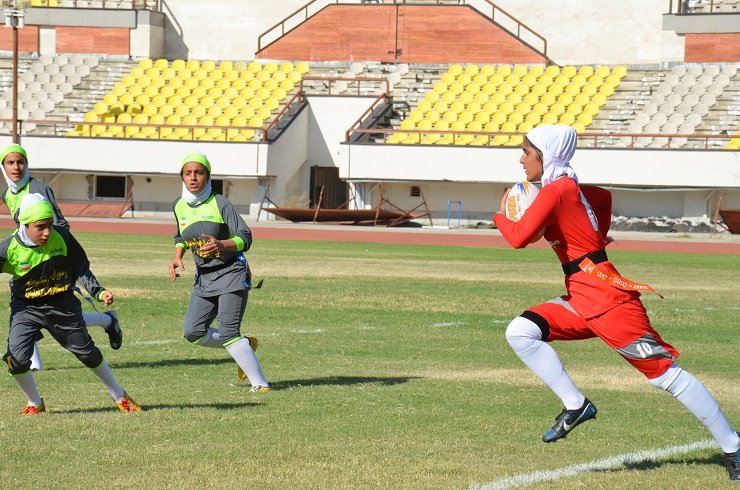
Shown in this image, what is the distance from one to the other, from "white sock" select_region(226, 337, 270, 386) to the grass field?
0.71 feet

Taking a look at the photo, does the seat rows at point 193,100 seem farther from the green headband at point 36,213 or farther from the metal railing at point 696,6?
the green headband at point 36,213

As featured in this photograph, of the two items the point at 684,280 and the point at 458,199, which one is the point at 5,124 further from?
the point at 684,280

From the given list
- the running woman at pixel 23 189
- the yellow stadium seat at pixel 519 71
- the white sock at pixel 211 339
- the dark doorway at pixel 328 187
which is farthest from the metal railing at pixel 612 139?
the white sock at pixel 211 339

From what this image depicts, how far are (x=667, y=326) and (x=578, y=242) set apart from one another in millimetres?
9271

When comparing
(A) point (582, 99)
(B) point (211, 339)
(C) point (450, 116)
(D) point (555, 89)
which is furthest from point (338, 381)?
(D) point (555, 89)

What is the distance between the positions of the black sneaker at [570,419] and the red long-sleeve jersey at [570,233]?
0.58 meters

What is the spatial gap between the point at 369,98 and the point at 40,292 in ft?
136

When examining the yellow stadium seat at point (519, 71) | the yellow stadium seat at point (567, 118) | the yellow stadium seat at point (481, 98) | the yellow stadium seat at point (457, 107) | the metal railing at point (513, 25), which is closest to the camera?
the yellow stadium seat at point (567, 118)

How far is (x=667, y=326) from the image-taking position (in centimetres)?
1680

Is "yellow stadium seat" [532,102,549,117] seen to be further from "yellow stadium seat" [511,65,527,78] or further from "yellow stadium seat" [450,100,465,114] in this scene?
"yellow stadium seat" [511,65,527,78]

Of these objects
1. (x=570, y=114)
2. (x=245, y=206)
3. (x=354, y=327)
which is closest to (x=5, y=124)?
(x=245, y=206)

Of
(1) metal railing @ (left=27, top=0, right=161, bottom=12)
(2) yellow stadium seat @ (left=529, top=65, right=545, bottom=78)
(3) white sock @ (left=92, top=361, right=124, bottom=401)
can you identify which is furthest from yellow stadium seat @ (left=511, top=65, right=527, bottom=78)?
(3) white sock @ (left=92, top=361, right=124, bottom=401)

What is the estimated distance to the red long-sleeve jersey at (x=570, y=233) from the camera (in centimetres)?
775

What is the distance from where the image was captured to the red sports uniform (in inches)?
303
